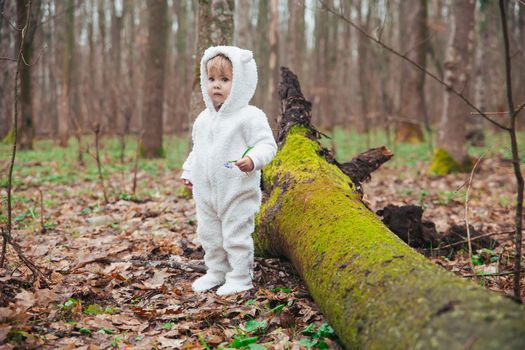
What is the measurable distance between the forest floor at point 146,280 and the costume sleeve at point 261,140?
99 centimetres

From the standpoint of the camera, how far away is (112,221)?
18.7 feet

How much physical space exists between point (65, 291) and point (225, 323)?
119cm

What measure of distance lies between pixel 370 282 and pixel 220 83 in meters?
1.83

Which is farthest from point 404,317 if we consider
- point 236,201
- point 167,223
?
point 167,223

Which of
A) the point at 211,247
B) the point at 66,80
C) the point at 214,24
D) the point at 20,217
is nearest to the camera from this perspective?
the point at 211,247

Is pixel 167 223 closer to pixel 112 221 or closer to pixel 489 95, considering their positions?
pixel 112 221

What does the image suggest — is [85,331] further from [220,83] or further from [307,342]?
[220,83]

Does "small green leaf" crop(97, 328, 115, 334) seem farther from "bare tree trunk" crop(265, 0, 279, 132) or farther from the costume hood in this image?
"bare tree trunk" crop(265, 0, 279, 132)

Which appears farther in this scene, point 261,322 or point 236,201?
point 236,201

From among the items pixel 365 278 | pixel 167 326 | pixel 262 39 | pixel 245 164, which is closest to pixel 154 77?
pixel 245 164

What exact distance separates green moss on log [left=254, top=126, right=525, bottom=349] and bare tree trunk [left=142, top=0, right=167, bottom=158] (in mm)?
8989

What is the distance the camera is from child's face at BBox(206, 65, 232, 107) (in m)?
3.31

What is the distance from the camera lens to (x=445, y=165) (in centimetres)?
940

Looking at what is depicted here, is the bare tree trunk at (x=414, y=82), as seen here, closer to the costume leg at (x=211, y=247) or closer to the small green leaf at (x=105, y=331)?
the costume leg at (x=211, y=247)
